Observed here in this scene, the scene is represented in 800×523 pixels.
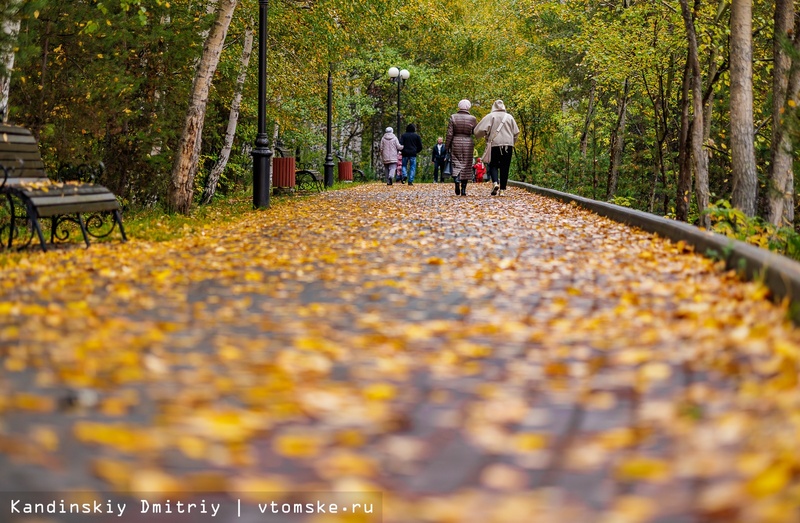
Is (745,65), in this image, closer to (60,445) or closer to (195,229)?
(195,229)

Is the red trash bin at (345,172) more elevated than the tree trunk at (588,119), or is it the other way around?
the tree trunk at (588,119)

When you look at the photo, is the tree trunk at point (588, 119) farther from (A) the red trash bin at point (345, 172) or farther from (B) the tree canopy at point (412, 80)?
(A) the red trash bin at point (345, 172)

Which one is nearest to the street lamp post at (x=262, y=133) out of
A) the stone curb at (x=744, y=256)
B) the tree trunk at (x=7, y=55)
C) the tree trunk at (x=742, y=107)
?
the tree trunk at (x=7, y=55)

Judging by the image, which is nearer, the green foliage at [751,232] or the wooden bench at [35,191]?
the wooden bench at [35,191]

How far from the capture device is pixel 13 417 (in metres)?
3.96

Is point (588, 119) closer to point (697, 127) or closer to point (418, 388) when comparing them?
point (697, 127)

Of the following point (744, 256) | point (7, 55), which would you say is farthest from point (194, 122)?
point (744, 256)

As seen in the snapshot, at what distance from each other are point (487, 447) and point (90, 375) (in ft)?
6.73

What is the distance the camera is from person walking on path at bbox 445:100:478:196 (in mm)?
23172

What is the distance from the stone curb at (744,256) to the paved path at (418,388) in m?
0.18

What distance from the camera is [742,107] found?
1460cm

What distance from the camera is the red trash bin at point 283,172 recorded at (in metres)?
24.3

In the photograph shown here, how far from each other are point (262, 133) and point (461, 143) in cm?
636

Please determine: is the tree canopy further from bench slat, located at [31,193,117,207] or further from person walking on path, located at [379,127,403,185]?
bench slat, located at [31,193,117,207]
